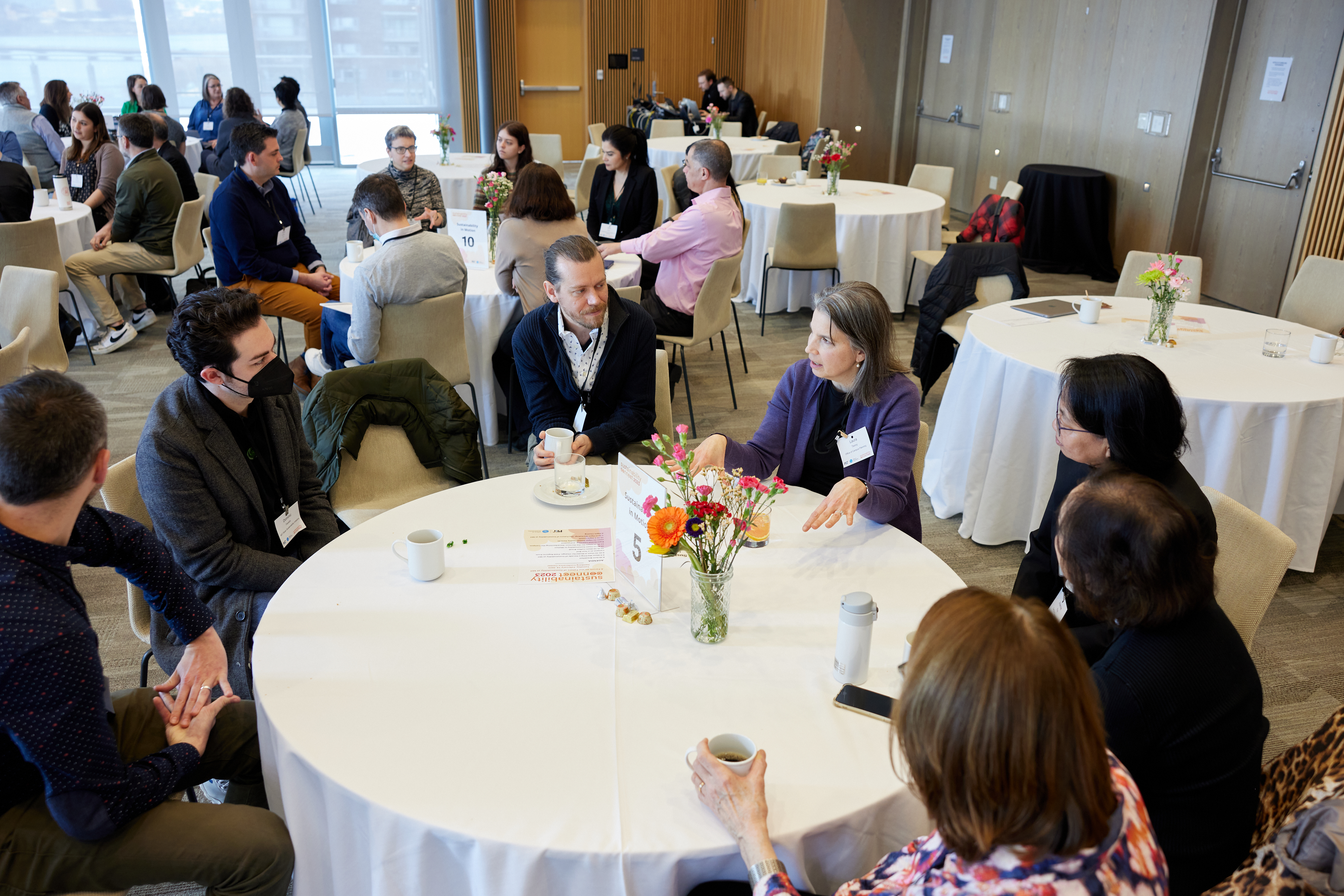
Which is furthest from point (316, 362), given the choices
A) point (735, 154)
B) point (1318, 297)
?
point (735, 154)

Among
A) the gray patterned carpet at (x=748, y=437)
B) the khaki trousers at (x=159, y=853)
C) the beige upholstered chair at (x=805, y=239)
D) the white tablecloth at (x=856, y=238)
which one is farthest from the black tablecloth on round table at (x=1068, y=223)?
the khaki trousers at (x=159, y=853)

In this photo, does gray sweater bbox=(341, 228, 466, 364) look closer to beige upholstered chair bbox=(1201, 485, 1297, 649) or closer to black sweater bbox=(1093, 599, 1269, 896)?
beige upholstered chair bbox=(1201, 485, 1297, 649)

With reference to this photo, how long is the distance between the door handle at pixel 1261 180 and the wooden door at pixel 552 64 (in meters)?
8.65

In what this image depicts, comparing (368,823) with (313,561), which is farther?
(313,561)

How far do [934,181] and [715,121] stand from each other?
254 centimetres

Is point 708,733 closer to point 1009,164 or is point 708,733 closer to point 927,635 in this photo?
point 927,635

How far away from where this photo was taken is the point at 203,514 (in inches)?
87.7

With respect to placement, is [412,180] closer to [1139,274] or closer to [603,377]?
[603,377]

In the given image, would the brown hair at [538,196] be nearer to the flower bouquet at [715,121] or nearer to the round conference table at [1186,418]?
the round conference table at [1186,418]

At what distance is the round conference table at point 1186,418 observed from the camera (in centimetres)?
328

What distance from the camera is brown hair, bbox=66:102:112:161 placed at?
6.32 meters

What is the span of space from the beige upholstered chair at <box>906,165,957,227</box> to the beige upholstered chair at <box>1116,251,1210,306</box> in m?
2.99

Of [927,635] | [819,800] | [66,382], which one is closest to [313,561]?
[66,382]

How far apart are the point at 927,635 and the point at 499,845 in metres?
0.71
